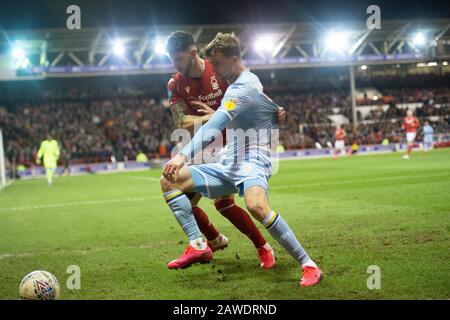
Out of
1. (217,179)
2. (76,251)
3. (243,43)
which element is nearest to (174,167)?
(217,179)

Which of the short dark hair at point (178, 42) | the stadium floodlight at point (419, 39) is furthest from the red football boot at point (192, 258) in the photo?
the stadium floodlight at point (419, 39)

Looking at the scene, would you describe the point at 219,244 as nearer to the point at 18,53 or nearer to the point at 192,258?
the point at 192,258

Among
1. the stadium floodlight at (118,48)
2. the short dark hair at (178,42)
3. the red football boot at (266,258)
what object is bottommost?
the red football boot at (266,258)

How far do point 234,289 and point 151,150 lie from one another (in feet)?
96.7

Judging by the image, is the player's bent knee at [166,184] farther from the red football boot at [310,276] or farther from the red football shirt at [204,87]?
the red football boot at [310,276]

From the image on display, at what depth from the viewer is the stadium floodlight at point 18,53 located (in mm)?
28406

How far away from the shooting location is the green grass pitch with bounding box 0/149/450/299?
14.1 ft

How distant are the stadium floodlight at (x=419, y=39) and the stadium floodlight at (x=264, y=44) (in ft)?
31.6

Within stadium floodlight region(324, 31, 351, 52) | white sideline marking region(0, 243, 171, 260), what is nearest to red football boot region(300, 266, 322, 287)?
white sideline marking region(0, 243, 171, 260)

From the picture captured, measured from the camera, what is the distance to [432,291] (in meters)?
3.84

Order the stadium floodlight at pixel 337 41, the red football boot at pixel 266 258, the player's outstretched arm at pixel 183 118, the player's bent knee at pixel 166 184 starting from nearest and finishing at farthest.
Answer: the player's bent knee at pixel 166 184, the red football boot at pixel 266 258, the player's outstretched arm at pixel 183 118, the stadium floodlight at pixel 337 41

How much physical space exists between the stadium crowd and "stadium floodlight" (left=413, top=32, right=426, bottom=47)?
2.54m

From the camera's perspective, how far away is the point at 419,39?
116ft
